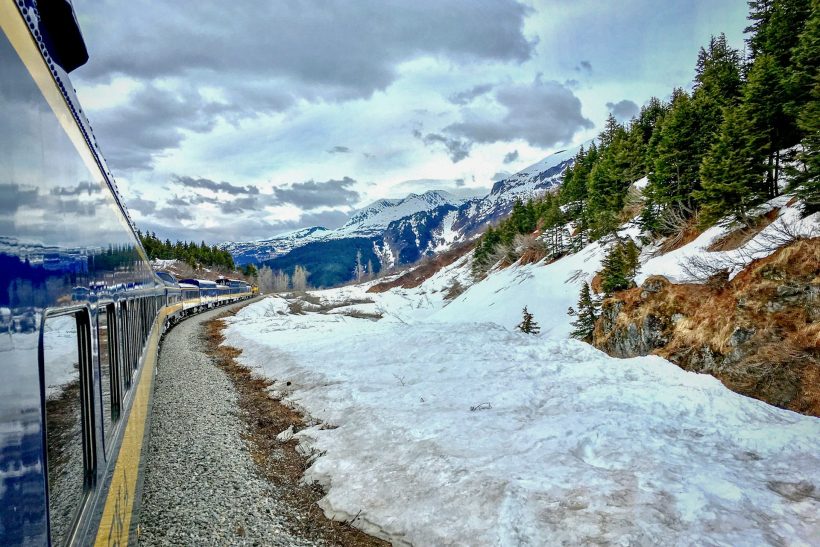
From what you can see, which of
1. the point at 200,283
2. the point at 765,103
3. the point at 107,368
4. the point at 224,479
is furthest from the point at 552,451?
the point at 200,283

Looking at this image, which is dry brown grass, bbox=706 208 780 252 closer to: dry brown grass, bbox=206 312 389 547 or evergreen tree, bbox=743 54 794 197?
evergreen tree, bbox=743 54 794 197

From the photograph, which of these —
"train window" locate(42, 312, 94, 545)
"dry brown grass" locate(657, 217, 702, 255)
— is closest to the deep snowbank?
"train window" locate(42, 312, 94, 545)

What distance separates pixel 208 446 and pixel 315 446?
79.6 inches

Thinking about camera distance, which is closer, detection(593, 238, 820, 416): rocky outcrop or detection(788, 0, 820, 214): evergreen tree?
detection(593, 238, 820, 416): rocky outcrop

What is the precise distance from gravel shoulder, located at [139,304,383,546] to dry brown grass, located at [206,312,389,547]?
0.6 inches

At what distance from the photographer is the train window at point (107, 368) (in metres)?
3.94

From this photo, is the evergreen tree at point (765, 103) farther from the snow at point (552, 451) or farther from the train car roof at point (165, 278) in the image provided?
the train car roof at point (165, 278)

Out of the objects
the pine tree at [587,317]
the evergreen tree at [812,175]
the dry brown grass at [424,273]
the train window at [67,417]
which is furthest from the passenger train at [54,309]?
the dry brown grass at [424,273]

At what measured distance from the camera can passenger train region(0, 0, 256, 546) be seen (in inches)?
69.8

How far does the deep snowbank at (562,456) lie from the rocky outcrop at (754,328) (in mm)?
1960

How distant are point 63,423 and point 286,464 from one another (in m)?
5.77

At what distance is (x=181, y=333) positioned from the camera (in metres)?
24.8

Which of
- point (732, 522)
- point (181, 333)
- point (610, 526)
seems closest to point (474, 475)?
point (610, 526)

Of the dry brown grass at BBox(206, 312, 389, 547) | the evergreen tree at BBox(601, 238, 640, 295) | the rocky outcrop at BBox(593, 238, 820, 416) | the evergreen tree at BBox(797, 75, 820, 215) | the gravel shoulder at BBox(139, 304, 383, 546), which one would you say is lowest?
the dry brown grass at BBox(206, 312, 389, 547)
